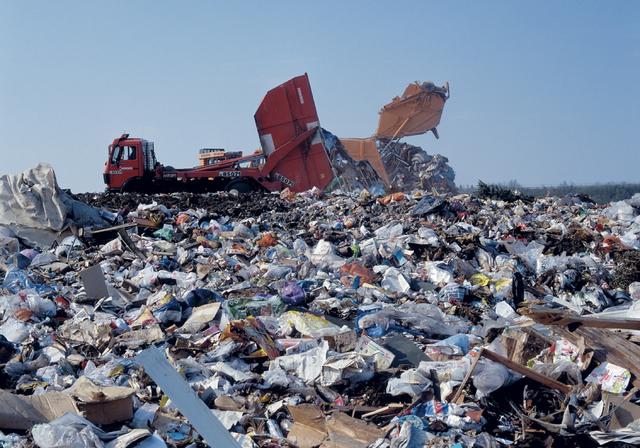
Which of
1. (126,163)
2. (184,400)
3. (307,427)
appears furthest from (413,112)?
(184,400)

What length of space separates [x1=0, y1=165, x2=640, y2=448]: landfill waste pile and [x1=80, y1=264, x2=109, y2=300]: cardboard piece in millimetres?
17

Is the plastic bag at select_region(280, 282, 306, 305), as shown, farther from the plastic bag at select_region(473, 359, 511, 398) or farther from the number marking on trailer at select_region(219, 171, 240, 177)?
the number marking on trailer at select_region(219, 171, 240, 177)

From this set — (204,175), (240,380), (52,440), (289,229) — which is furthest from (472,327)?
(204,175)

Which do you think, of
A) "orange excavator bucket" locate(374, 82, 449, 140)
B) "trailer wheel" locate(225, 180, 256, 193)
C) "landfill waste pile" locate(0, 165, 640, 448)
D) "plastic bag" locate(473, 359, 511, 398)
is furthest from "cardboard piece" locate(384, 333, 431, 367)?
"orange excavator bucket" locate(374, 82, 449, 140)

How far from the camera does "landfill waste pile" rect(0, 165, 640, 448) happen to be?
3459mm

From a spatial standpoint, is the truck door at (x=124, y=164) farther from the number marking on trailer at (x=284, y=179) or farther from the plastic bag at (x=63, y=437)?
the plastic bag at (x=63, y=437)

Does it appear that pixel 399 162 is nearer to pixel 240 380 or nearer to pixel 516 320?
pixel 516 320

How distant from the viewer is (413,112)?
17.1m

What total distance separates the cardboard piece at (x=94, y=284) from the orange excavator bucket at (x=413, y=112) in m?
11.7

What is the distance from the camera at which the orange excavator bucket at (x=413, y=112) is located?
16.9m

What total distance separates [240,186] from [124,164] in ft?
7.89

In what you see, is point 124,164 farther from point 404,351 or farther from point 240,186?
point 404,351

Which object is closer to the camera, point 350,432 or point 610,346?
point 350,432

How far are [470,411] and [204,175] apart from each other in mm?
12064
